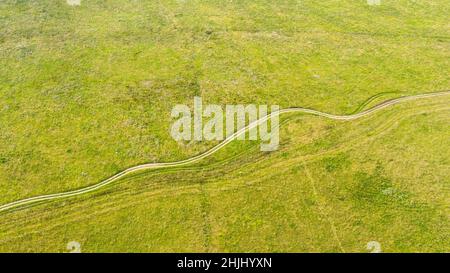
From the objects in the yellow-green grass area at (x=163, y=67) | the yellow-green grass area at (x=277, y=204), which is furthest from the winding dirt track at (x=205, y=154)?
the yellow-green grass area at (x=277, y=204)

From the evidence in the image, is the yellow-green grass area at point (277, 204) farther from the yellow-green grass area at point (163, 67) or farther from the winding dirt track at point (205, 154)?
the yellow-green grass area at point (163, 67)

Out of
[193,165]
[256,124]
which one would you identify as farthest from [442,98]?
[193,165]

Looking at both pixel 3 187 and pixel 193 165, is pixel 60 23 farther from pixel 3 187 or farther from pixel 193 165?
pixel 193 165

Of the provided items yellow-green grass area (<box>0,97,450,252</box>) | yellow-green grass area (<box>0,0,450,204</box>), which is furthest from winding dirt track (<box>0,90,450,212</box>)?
yellow-green grass area (<box>0,97,450,252</box>)

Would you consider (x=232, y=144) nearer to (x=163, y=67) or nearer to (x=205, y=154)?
(x=205, y=154)

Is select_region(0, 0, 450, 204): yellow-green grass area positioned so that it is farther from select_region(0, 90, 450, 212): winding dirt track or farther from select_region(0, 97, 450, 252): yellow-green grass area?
select_region(0, 97, 450, 252): yellow-green grass area

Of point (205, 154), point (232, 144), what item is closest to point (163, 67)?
point (205, 154)
